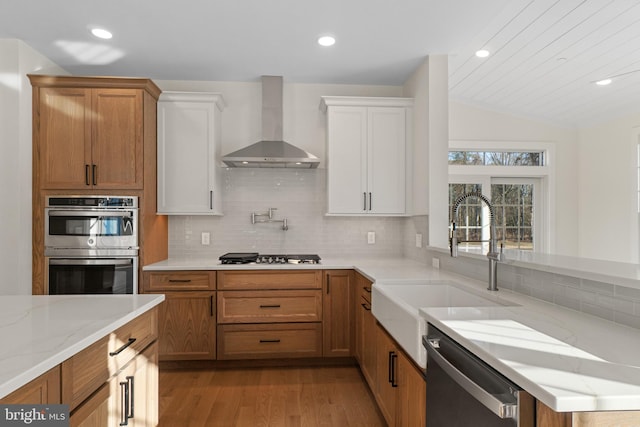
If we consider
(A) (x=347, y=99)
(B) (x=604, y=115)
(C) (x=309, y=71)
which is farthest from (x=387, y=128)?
(B) (x=604, y=115)

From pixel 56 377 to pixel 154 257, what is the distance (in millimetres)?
2490

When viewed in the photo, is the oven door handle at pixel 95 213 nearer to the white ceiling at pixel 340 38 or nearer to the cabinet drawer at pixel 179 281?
the cabinet drawer at pixel 179 281

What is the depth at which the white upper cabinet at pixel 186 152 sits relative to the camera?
3.49 m

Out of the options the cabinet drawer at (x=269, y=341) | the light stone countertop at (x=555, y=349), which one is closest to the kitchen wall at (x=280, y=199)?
the cabinet drawer at (x=269, y=341)

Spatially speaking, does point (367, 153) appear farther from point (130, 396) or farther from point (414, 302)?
point (130, 396)

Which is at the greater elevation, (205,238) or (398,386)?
(205,238)

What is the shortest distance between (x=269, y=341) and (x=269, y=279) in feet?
1.69

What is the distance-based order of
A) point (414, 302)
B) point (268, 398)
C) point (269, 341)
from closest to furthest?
point (414, 302) < point (268, 398) < point (269, 341)

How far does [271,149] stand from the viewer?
3.55 meters

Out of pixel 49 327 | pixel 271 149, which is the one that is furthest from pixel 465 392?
pixel 271 149

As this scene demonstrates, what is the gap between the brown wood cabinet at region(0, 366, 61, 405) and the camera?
0.90 meters

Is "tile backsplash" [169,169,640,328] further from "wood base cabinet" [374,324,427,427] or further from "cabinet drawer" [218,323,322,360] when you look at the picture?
"wood base cabinet" [374,324,427,427]

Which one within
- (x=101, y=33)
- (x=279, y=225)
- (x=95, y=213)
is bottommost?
(x=279, y=225)

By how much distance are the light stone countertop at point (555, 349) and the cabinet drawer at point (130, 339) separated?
45.6 inches
